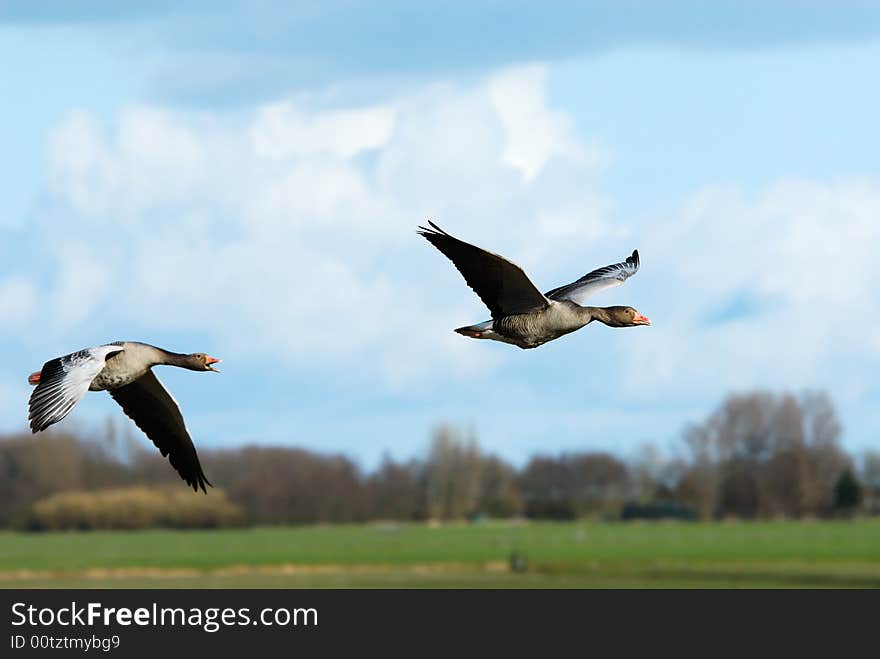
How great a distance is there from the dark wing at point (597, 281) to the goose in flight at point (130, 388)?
6312mm

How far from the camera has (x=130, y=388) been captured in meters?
22.7

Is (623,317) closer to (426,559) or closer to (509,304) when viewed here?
(509,304)

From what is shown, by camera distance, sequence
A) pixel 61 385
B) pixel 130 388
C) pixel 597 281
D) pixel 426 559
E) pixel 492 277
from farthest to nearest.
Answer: pixel 426 559 < pixel 597 281 < pixel 130 388 < pixel 492 277 < pixel 61 385

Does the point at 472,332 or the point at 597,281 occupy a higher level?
the point at 597,281

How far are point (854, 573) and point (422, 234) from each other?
258ft

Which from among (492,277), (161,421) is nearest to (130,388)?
(161,421)

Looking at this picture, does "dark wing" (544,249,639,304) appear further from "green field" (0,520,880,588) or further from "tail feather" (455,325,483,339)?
"green field" (0,520,880,588)

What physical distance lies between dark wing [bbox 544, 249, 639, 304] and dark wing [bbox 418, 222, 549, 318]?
3032 millimetres

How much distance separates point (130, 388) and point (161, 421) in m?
0.69

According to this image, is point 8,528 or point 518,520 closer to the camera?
point 8,528

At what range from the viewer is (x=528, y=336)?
2155 centimetres

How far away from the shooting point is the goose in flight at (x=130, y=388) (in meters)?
18.2
